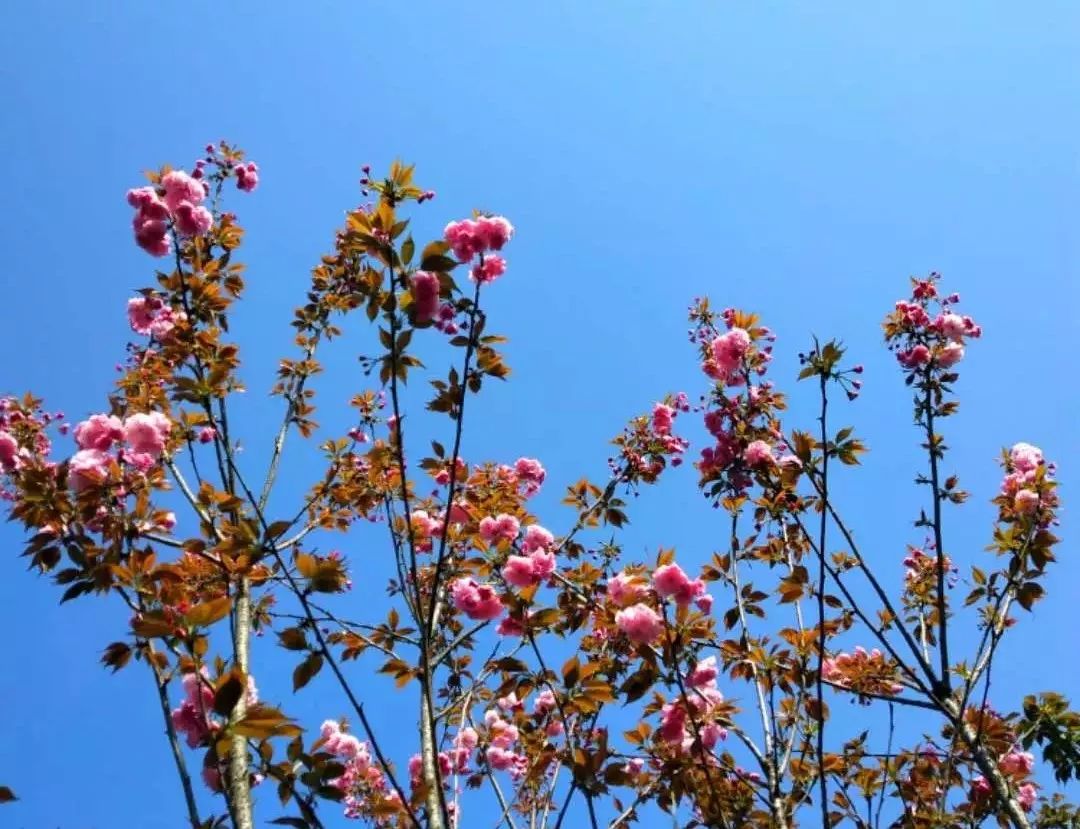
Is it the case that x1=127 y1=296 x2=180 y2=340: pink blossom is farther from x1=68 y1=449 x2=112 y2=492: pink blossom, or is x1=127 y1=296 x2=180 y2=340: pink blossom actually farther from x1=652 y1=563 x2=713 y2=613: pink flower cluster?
x1=652 y1=563 x2=713 y2=613: pink flower cluster

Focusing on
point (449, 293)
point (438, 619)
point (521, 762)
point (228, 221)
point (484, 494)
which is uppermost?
point (228, 221)

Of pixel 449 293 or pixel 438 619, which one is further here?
pixel 438 619

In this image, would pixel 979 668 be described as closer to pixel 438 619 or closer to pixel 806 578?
pixel 806 578

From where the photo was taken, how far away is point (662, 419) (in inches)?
220

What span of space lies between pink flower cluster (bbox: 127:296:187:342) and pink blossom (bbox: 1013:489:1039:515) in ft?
15.5

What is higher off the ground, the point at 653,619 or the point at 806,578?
the point at 806,578

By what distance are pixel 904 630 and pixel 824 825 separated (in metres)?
1.22

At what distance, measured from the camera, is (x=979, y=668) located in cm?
367

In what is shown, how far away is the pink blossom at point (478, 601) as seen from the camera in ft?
11.1

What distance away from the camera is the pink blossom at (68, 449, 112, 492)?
2989 mm

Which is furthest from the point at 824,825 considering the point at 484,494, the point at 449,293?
the point at 484,494

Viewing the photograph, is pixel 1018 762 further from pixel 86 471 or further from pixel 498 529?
pixel 86 471

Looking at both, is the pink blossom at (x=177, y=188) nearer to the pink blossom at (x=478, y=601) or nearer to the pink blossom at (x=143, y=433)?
the pink blossom at (x=143, y=433)

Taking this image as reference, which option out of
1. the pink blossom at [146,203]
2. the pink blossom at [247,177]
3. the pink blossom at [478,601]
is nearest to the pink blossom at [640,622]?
the pink blossom at [478,601]
